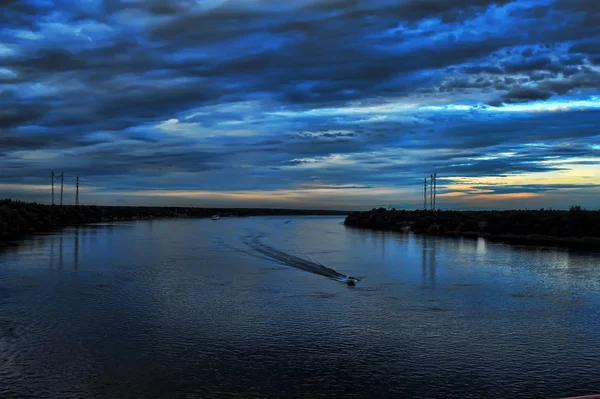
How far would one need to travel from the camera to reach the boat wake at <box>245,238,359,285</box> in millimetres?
20469

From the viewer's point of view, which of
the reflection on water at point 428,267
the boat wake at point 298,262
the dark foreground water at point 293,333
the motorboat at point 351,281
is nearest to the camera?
the dark foreground water at point 293,333

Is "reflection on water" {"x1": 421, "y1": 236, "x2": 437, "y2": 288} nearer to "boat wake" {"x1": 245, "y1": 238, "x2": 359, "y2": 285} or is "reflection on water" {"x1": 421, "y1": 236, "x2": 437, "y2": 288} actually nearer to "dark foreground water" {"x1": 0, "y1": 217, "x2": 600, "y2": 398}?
"dark foreground water" {"x1": 0, "y1": 217, "x2": 600, "y2": 398}

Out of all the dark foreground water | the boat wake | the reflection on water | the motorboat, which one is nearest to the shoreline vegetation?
the reflection on water

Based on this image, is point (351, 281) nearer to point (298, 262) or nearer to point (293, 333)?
point (298, 262)

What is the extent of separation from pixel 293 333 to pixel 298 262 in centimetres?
1425

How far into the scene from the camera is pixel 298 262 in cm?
2580

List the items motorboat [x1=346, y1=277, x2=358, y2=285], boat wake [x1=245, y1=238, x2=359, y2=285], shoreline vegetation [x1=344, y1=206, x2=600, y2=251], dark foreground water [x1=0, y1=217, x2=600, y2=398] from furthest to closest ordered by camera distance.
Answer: shoreline vegetation [x1=344, y1=206, x2=600, y2=251] < boat wake [x1=245, y1=238, x2=359, y2=285] < motorboat [x1=346, y1=277, x2=358, y2=285] < dark foreground water [x1=0, y1=217, x2=600, y2=398]

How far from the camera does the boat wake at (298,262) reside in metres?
20.5

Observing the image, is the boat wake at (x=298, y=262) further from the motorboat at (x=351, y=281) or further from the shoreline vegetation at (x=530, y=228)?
the shoreline vegetation at (x=530, y=228)

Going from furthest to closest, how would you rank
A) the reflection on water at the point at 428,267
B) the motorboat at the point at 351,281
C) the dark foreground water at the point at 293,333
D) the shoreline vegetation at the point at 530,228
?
the shoreline vegetation at the point at 530,228
the reflection on water at the point at 428,267
the motorboat at the point at 351,281
the dark foreground water at the point at 293,333

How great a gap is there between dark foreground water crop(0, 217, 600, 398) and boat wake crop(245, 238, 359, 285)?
1.64 ft

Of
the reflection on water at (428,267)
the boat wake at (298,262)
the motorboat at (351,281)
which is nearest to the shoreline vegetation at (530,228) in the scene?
the reflection on water at (428,267)

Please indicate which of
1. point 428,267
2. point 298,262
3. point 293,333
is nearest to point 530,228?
point 428,267

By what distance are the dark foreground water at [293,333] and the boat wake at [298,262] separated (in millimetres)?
499
